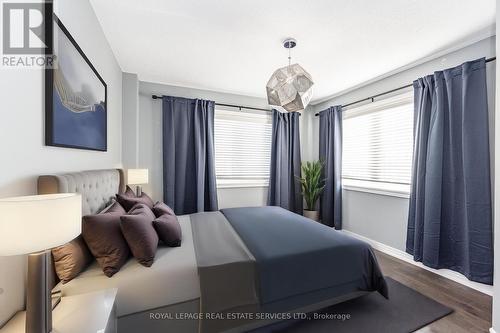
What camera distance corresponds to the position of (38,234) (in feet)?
2.27

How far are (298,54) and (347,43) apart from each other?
521 millimetres

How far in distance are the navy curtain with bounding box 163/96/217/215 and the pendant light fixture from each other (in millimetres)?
1753

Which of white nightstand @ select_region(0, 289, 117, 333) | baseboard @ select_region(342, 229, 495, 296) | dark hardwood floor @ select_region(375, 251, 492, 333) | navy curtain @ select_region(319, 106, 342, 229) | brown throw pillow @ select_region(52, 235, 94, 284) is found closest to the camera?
white nightstand @ select_region(0, 289, 117, 333)

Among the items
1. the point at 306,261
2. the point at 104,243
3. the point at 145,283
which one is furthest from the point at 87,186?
the point at 306,261

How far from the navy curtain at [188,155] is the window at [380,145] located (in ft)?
7.78

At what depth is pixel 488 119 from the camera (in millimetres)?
2041

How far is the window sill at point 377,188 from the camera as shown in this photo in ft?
9.34

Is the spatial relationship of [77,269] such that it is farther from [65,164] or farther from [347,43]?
[347,43]

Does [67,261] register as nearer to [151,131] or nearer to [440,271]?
[151,131]

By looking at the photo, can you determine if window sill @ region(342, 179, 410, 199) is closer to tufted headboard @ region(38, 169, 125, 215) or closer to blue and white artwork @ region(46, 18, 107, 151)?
tufted headboard @ region(38, 169, 125, 215)

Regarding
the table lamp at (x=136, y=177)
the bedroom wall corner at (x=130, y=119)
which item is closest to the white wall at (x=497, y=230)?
the table lamp at (x=136, y=177)

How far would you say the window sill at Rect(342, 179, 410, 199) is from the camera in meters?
2.85

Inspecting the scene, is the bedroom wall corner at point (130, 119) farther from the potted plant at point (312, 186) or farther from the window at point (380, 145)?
the window at point (380, 145)

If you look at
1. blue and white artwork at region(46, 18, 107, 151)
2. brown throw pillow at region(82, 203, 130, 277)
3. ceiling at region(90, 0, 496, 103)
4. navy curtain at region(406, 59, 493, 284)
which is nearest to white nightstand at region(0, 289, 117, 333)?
brown throw pillow at region(82, 203, 130, 277)
